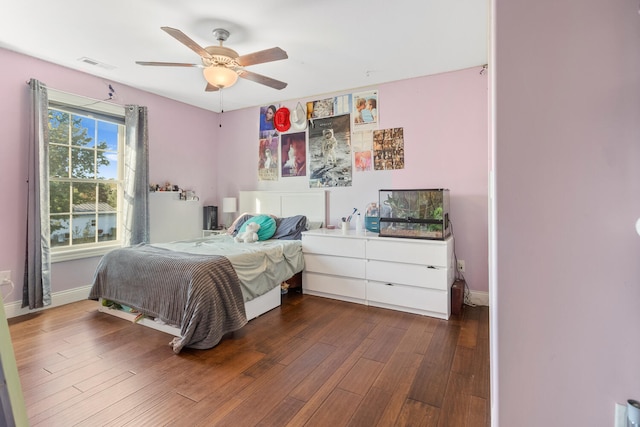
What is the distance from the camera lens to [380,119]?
3529 mm

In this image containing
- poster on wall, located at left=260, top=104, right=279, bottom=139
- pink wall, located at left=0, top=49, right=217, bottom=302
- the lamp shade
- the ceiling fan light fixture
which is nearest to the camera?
the ceiling fan light fixture

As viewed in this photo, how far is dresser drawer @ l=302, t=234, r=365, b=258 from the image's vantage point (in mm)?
3043

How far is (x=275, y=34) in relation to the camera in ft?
8.13

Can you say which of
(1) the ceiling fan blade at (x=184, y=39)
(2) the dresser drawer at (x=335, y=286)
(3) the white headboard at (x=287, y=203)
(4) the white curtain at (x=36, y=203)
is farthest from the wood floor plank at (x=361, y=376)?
(4) the white curtain at (x=36, y=203)

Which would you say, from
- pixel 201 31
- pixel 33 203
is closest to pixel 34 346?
pixel 33 203

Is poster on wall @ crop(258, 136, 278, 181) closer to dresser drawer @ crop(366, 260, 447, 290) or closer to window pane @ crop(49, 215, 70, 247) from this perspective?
dresser drawer @ crop(366, 260, 447, 290)

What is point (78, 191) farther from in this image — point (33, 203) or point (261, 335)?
point (261, 335)

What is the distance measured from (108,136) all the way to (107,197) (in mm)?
730

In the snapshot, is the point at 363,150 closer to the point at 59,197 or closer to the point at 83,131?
Result: the point at 83,131

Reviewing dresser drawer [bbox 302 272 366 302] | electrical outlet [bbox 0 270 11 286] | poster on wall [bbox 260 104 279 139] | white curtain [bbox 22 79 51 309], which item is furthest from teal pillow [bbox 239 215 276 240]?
electrical outlet [bbox 0 270 11 286]

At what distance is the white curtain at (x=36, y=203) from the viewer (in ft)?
9.27

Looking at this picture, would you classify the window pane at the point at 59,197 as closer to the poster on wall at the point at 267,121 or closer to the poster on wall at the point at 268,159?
the poster on wall at the point at 268,159

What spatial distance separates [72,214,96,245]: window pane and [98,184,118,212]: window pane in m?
0.16

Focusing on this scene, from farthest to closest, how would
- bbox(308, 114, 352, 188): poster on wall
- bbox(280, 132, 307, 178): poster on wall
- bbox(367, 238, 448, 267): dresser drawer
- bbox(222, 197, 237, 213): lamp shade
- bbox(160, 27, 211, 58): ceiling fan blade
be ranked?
bbox(222, 197, 237, 213): lamp shade < bbox(280, 132, 307, 178): poster on wall < bbox(308, 114, 352, 188): poster on wall < bbox(367, 238, 448, 267): dresser drawer < bbox(160, 27, 211, 58): ceiling fan blade
